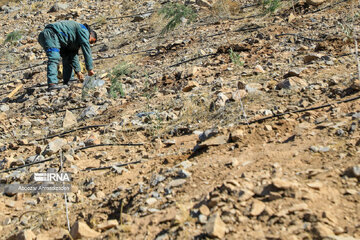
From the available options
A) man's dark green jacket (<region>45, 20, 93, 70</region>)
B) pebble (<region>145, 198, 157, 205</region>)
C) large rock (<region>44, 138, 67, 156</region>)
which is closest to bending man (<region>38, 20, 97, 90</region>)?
man's dark green jacket (<region>45, 20, 93, 70</region>)

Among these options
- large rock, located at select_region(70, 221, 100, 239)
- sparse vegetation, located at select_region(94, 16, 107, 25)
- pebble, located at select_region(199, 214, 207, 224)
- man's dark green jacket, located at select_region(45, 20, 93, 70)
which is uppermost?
man's dark green jacket, located at select_region(45, 20, 93, 70)

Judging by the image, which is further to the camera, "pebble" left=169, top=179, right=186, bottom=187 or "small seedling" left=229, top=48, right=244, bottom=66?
"small seedling" left=229, top=48, right=244, bottom=66

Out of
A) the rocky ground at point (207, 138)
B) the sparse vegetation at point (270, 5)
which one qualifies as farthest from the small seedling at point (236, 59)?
the sparse vegetation at point (270, 5)

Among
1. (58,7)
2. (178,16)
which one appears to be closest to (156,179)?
(178,16)

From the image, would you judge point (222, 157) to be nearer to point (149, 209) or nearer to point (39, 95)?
point (149, 209)

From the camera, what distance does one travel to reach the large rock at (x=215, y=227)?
1534 mm

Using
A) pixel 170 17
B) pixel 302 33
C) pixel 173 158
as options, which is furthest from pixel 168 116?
pixel 170 17

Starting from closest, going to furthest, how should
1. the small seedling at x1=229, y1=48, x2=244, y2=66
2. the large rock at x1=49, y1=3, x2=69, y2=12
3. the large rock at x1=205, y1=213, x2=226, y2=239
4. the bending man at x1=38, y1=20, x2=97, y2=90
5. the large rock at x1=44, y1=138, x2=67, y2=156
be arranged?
the large rock at x1=205, y1=213, x2=226, y2=239
the large rock at x1=44, y1=138, x2=67, y2=156
the small seedling at x1=229, y1=48, x2=244, y2=66
the bending man at x1=38, y1=20, x2=97, y2=90
the large rock at x1=49, y1=3, x2=69, y2=12

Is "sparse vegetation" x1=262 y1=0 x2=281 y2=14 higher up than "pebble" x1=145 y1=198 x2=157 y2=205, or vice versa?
"pebble" x1=145 y1=198 x2=157 y2=205

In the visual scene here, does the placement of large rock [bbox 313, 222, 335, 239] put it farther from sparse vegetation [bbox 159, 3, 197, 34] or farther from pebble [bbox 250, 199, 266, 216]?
sparse vegetation [bbox 159, 3, 197, 34]

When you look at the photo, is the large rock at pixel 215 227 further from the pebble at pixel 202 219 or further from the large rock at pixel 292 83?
the large rock at pixel 292 83

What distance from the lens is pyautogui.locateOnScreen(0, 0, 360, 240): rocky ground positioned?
168 cm

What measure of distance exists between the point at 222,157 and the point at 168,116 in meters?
1.24

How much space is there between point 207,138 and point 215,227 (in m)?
1.22
